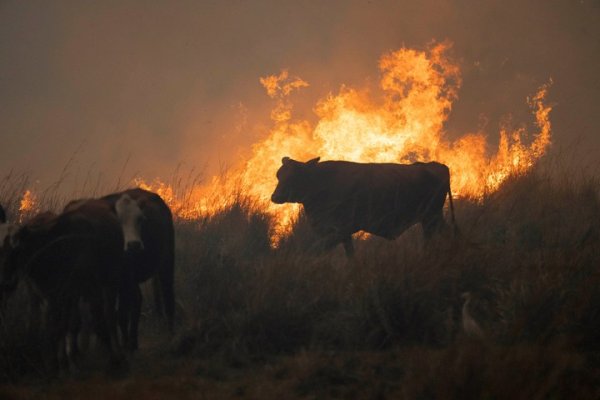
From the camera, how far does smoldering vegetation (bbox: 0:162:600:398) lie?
14.4 feet

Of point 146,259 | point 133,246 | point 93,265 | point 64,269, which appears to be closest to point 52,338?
point 64,269

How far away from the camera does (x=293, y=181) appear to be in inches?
459

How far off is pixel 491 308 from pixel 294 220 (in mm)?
6908

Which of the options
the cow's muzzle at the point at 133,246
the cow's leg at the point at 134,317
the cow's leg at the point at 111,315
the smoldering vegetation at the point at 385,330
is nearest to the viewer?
the smoldering vegetation at the point at 385,330

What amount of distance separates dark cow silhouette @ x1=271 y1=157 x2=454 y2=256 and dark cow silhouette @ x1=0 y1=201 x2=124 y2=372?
5.51 metres

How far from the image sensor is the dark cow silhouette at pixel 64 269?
5426 millimetres

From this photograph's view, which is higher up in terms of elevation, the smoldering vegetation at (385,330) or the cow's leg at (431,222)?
the cow's leg at (431,222)

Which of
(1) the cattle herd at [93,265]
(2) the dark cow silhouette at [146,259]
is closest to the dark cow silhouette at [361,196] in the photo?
(2) the dark cow silhouette at [146,259]

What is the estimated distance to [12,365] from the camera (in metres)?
5.49

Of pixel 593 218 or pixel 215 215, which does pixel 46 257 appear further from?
pixel 593 218

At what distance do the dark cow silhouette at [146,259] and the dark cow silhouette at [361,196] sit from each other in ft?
13.3

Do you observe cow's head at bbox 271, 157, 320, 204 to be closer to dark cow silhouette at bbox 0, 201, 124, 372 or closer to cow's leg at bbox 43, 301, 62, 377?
dark cow silhouette at bbox 0, 201, 124, 372

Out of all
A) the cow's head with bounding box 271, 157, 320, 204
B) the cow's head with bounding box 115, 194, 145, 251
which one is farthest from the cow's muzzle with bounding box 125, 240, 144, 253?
the cow's head with bounding box 271, 157, 320, 204

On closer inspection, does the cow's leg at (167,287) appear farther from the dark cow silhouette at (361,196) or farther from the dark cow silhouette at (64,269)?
the dark cow silhouette at (361,196)
